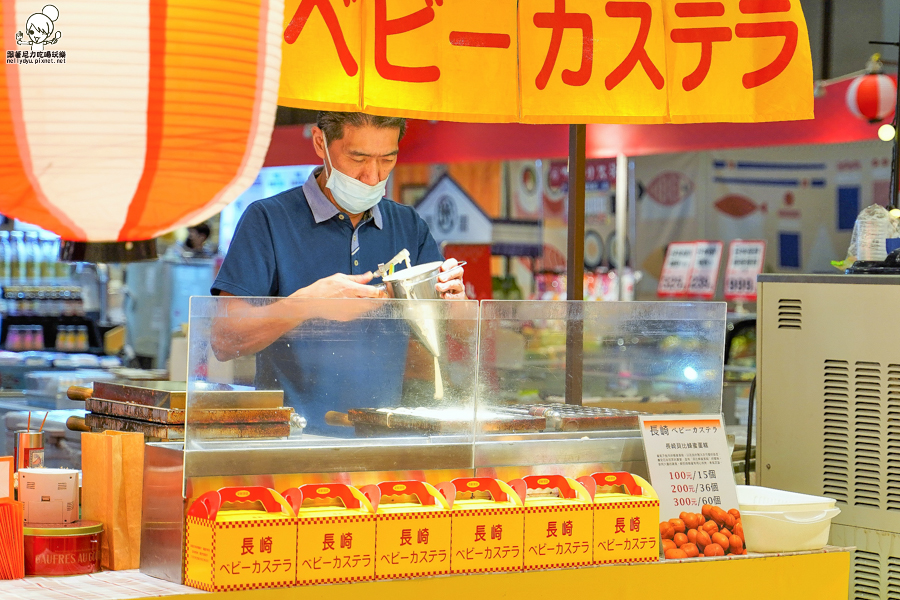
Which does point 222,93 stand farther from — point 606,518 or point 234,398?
point 606,518

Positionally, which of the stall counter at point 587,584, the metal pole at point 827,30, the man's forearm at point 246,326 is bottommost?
the stall counter at point 587,584

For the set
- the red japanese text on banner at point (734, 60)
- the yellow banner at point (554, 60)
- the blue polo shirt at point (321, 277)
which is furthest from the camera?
the red japanese text on banner at point (734, 60)

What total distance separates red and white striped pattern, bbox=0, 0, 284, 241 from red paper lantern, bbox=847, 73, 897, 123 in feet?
16.6

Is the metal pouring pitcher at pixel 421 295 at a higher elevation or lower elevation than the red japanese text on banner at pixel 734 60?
lower

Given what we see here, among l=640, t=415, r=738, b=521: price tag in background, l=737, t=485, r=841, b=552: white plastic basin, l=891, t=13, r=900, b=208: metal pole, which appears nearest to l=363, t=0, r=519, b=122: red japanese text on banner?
l=640, t=415, r=738, b=521: price tag in background

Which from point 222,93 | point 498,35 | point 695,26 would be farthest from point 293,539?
point 695,26

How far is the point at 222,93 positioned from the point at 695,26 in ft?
6.83

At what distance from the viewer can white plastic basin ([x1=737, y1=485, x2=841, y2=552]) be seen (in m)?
2.58

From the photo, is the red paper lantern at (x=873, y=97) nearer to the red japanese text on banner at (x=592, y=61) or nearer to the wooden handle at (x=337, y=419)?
the red japanese text on banner at (x=592, y=61)

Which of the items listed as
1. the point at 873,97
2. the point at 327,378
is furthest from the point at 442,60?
the point at 873,97

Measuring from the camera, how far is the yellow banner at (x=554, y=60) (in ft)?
9.96

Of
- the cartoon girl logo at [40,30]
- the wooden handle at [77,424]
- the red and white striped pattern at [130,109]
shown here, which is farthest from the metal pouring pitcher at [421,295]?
the cartoon girl logo at [40,30]

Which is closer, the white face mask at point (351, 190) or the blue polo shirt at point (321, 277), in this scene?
the blue polo shirt at point (321, 277)

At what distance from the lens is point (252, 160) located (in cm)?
192
